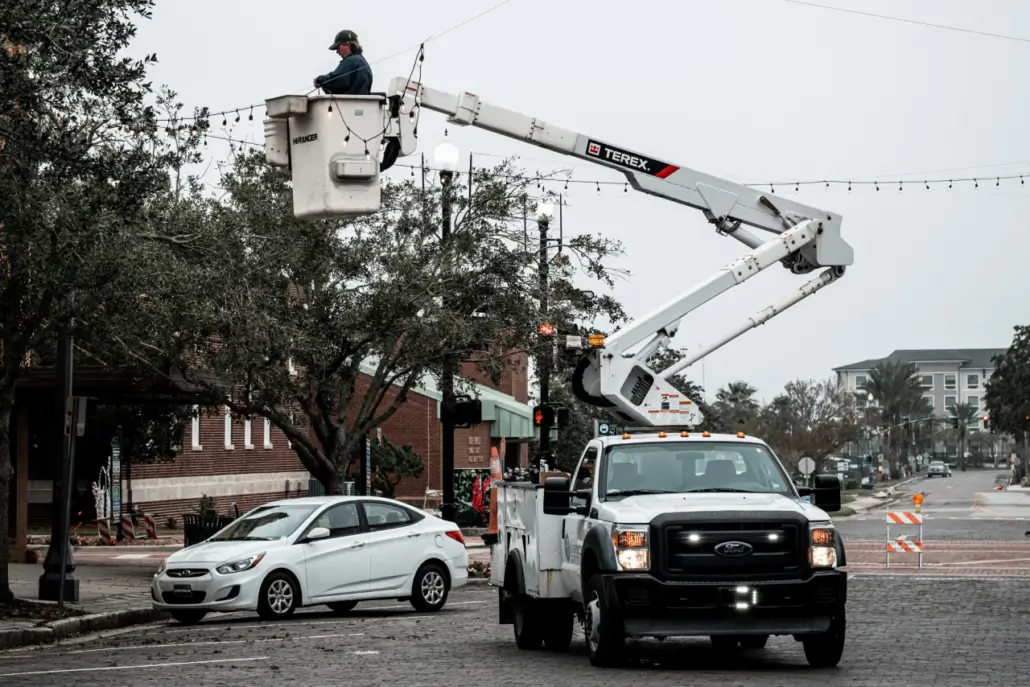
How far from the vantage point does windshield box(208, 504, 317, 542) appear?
787 inches

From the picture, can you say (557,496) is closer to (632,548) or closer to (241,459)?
(632,548)

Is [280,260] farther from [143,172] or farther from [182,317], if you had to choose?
[143,172]

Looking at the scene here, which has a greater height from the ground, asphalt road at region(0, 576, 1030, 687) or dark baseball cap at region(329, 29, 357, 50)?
dark baseball cap at region(329, 29, 357, 50)

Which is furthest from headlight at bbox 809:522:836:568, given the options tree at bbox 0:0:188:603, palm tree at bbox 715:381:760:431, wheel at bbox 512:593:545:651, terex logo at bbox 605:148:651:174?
palm tree at bbox 715:381:760:431

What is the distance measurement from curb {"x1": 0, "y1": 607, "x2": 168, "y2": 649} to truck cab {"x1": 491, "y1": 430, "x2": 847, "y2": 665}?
6.58 meters

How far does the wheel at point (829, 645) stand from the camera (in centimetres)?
1246

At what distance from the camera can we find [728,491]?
13266mm

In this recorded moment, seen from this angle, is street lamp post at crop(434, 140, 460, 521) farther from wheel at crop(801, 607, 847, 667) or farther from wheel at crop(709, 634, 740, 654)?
wheel at crop(801, 607, 847, 667)

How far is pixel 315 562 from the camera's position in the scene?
64.8ft

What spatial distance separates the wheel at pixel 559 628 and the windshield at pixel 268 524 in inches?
229

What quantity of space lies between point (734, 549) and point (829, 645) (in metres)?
1.21

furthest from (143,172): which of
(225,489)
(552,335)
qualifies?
(225,489)

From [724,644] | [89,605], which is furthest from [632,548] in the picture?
[89,605]

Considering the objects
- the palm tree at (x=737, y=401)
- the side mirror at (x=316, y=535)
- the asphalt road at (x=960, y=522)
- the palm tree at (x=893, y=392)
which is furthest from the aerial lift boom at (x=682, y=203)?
the palm tree at (x=893, y=392)
